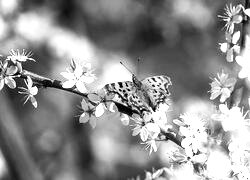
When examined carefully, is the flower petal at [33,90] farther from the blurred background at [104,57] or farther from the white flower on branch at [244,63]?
the blurred background at [104,57]

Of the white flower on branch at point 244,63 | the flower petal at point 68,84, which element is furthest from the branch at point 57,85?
the white flower on branch at point 244,63

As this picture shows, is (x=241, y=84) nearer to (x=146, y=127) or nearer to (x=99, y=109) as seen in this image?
(x=146, y=127)

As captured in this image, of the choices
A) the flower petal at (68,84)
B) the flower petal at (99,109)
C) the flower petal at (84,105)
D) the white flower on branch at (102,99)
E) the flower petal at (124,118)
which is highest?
the flower petal at (68,84)

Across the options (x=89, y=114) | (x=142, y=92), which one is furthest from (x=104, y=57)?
(x=89, y=114)

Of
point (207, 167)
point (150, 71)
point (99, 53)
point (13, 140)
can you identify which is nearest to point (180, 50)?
point (150, 71)

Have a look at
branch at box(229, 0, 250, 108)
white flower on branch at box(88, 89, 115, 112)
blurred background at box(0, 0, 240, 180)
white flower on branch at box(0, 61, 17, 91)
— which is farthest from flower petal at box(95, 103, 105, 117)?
blurred background at box(0, 0, 240, 180)

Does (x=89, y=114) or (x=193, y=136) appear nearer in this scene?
(x=193, y=136)
